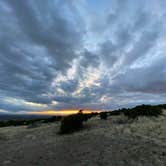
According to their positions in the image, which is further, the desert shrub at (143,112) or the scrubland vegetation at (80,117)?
the desert shrub at (143,112)

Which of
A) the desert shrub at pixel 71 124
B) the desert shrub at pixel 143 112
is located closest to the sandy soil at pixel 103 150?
the desert shrub at pixel 71 124

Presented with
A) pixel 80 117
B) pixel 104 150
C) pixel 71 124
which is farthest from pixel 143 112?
pixel 104 150

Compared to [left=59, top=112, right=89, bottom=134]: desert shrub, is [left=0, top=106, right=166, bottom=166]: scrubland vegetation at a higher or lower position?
lower

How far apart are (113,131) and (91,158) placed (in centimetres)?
489

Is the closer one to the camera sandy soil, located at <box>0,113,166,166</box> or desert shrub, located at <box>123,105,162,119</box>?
sandy soil, located at <box>0,113,166,166</box>

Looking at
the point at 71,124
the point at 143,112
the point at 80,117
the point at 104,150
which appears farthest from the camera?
the point at 143,112

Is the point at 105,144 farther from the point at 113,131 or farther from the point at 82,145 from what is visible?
the point at 113,131

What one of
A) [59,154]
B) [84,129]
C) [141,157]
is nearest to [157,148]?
[141,157]

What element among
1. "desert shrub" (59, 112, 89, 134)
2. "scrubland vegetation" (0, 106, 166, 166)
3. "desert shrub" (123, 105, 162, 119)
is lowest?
"scrubland vegetation" (0, 106, 166, 166)

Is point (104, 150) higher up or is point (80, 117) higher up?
point (80, 117)

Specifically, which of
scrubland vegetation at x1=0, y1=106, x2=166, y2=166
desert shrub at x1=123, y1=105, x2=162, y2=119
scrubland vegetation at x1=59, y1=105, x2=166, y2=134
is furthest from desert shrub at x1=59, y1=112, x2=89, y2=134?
desert shrub at x1=123, y1=105, x2=162, y2=119

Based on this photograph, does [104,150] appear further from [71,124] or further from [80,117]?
[80,117]

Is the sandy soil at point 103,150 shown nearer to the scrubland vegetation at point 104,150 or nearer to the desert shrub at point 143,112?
the scrubland vegetation at point 104,150

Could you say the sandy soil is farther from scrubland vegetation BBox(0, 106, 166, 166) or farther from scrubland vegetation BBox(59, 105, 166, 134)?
scrubland vegetation BBox(59, 105, 166, 134)
